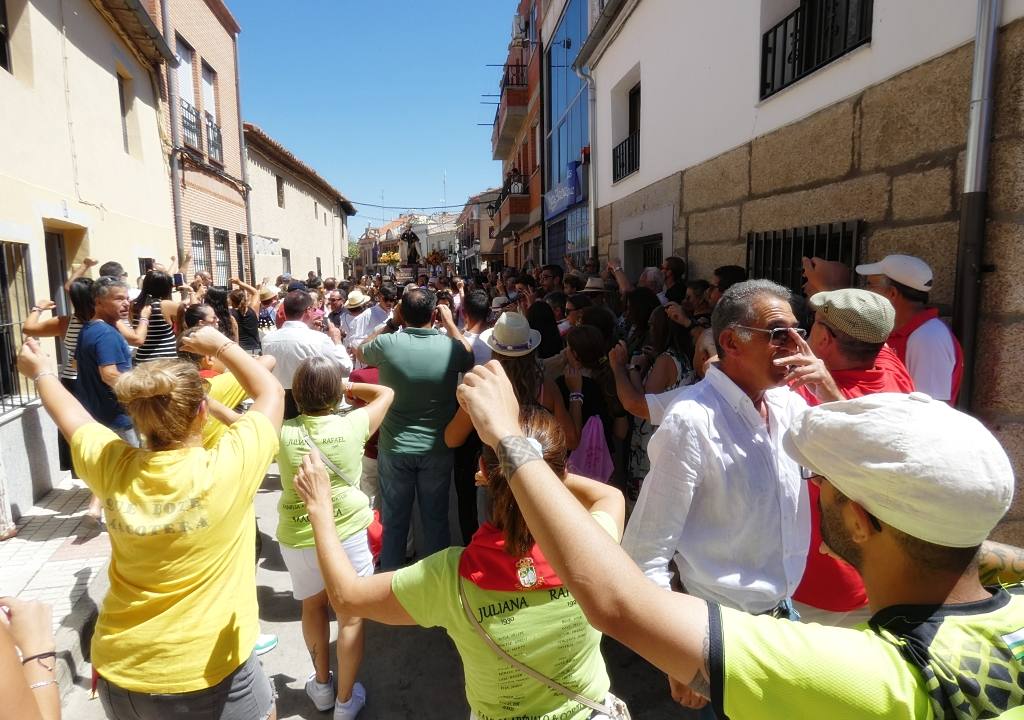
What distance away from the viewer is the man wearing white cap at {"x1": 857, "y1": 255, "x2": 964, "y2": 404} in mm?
2619

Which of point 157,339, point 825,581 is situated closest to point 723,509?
point 825,581

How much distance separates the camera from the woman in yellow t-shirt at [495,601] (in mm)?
1446

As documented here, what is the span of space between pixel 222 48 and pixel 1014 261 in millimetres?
15716

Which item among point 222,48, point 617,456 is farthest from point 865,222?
point 222,48

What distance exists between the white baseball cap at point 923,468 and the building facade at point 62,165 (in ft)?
17.1

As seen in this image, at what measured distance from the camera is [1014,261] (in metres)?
2.57

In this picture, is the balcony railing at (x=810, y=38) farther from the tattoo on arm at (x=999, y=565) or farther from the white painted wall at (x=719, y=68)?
the tattoo on arm at (x=999, y=565)

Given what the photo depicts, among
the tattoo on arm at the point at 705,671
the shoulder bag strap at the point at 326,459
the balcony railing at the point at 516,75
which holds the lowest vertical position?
the shoulder bag strap at the point at 326,459

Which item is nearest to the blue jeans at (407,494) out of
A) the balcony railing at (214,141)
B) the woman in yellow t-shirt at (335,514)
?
the woman in yellow t-shirt at (335,514)

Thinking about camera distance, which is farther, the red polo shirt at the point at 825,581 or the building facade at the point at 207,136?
the building facade at the point at 207,136

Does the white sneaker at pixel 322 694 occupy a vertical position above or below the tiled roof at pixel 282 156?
below

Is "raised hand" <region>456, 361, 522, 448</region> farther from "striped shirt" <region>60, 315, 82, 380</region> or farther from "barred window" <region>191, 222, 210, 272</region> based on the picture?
"barred window" <region>191, 222, 210, 272</region>

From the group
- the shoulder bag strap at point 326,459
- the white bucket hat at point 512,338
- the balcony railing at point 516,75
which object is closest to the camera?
the shoulder bag strap at point 326,459

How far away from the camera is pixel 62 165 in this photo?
6723mm
